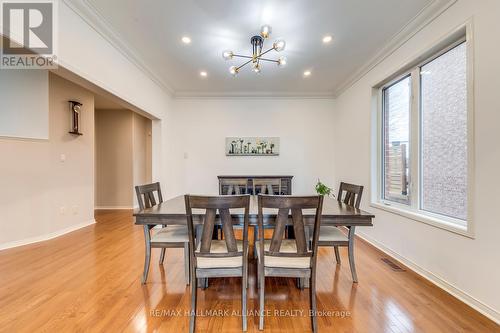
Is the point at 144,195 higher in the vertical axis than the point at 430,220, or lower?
higher

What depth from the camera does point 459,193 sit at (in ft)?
6.73

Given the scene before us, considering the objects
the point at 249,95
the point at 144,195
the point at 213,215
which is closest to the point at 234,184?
the point at 249,95

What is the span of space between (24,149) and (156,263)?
2.61 m

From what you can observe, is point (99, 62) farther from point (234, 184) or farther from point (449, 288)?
point (449, 288)

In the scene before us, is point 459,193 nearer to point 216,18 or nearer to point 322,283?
point 322,283

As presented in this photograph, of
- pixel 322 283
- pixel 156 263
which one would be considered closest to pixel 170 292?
pixel 156 263

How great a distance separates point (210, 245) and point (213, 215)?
0.24m

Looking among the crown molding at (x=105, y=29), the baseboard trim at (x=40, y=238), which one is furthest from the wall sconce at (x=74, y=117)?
the baseboard trim at (x=40, y=238)

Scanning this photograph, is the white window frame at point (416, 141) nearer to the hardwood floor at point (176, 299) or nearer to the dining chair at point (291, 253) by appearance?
the hardwood floor at point (176, 299)

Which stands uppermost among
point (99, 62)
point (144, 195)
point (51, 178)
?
point (99, 62)

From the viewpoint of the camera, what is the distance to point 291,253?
154 cm

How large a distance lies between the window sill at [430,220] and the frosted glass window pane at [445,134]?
0.13 metres

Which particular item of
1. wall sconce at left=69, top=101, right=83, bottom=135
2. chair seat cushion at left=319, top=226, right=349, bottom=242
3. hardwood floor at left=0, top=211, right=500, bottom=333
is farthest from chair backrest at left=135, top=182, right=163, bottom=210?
wall sconce at left=69, top=101, right=83, bottom=135

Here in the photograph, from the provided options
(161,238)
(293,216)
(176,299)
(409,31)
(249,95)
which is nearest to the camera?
(293,216)
